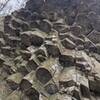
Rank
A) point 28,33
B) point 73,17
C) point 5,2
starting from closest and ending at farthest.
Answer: point 28,33, point 73,17, point 5,2

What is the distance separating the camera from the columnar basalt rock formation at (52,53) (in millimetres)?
12234

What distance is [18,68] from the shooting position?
48.4 ft

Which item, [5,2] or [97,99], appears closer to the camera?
[97,99]

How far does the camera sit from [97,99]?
12.5 metres

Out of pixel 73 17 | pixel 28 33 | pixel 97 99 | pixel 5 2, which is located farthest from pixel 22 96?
pixel 5 2

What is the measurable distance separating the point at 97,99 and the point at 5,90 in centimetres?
584

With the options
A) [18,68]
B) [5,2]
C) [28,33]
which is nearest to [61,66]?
[18,68]

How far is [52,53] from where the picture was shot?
14.7 meters

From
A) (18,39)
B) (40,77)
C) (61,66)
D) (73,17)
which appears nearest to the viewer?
(40,77)

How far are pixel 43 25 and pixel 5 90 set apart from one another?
7.89 meters

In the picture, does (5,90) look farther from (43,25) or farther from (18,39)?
(43,25)

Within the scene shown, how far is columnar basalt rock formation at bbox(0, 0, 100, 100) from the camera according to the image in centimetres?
1223

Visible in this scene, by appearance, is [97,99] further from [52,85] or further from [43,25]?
[43,25]

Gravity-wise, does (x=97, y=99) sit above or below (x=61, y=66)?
below
